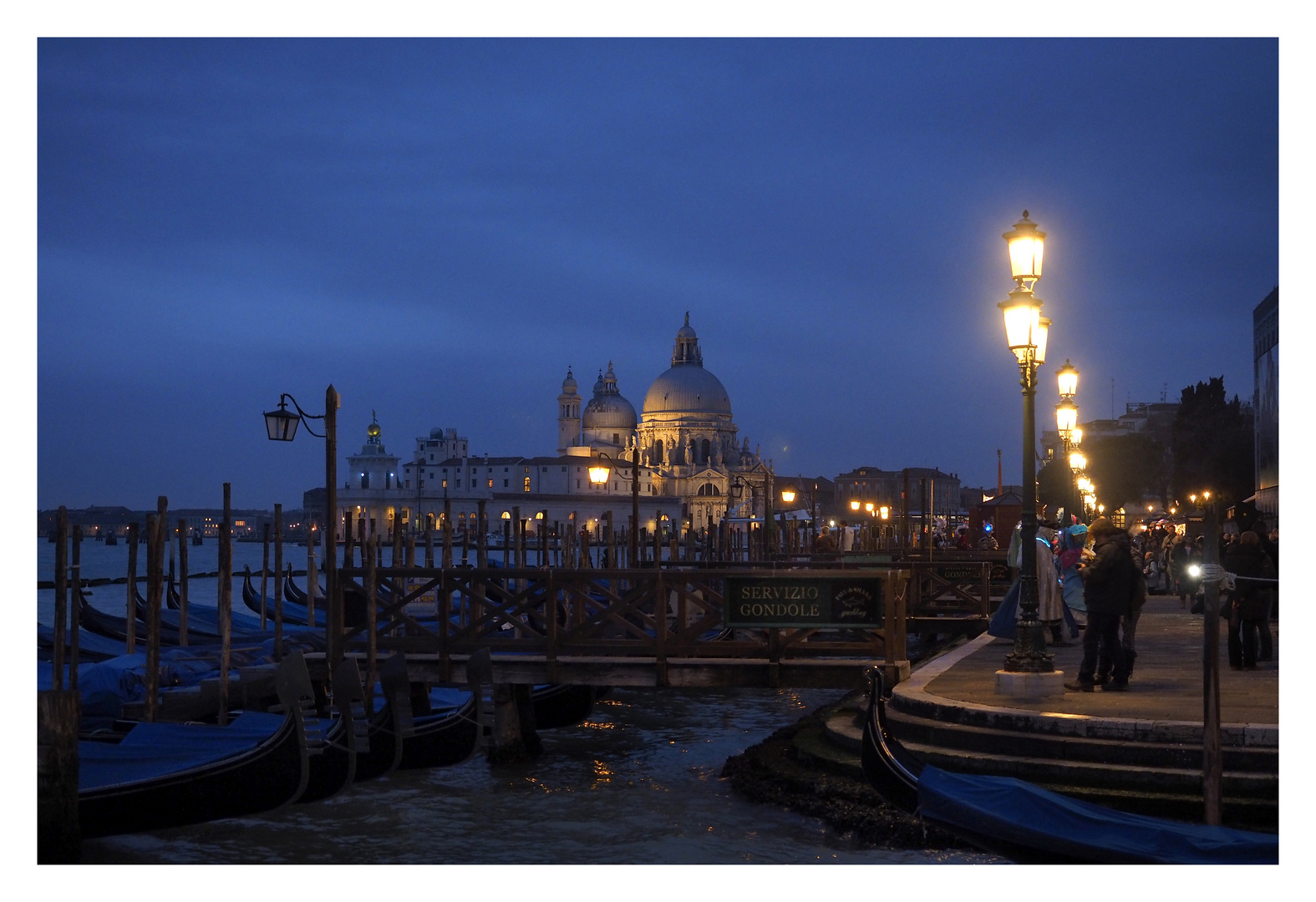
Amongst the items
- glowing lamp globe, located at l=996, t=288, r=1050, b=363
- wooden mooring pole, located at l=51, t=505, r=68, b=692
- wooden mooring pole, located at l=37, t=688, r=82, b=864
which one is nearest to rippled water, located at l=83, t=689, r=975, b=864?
wooden mooring pole, located at l=37, t=688, r=82, b=864

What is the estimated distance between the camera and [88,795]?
668 cm

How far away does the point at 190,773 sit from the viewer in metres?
7.01

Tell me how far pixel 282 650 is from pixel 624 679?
501 centimetres

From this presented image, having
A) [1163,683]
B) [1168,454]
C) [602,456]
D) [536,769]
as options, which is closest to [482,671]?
[536,769]

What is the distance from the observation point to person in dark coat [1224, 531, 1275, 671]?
817cm

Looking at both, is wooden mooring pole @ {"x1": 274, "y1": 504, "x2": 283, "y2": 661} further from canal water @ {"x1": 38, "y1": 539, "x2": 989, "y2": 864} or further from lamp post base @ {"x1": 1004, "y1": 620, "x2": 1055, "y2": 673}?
lamp post base @ {"x1": 1004, "y1": 620, "x2": 1055, "y2": 673}

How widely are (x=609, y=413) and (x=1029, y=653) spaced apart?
116 meters

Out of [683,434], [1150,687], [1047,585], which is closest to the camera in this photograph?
[1150,687]

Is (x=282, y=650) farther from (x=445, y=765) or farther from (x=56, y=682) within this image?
(x=56, y=682)

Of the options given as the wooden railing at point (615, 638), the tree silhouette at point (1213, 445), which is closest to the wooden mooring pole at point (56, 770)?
the wooden railing at point (615, 638)

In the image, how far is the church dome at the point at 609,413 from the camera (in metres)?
122

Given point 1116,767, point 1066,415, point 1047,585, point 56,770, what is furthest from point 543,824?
point 1066,415

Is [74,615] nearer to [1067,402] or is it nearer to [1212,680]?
[1212,680]

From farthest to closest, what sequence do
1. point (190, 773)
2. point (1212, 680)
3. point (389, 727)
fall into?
1. point (389, 727)
2. point (190, 773)
3. point (1212, 680)
